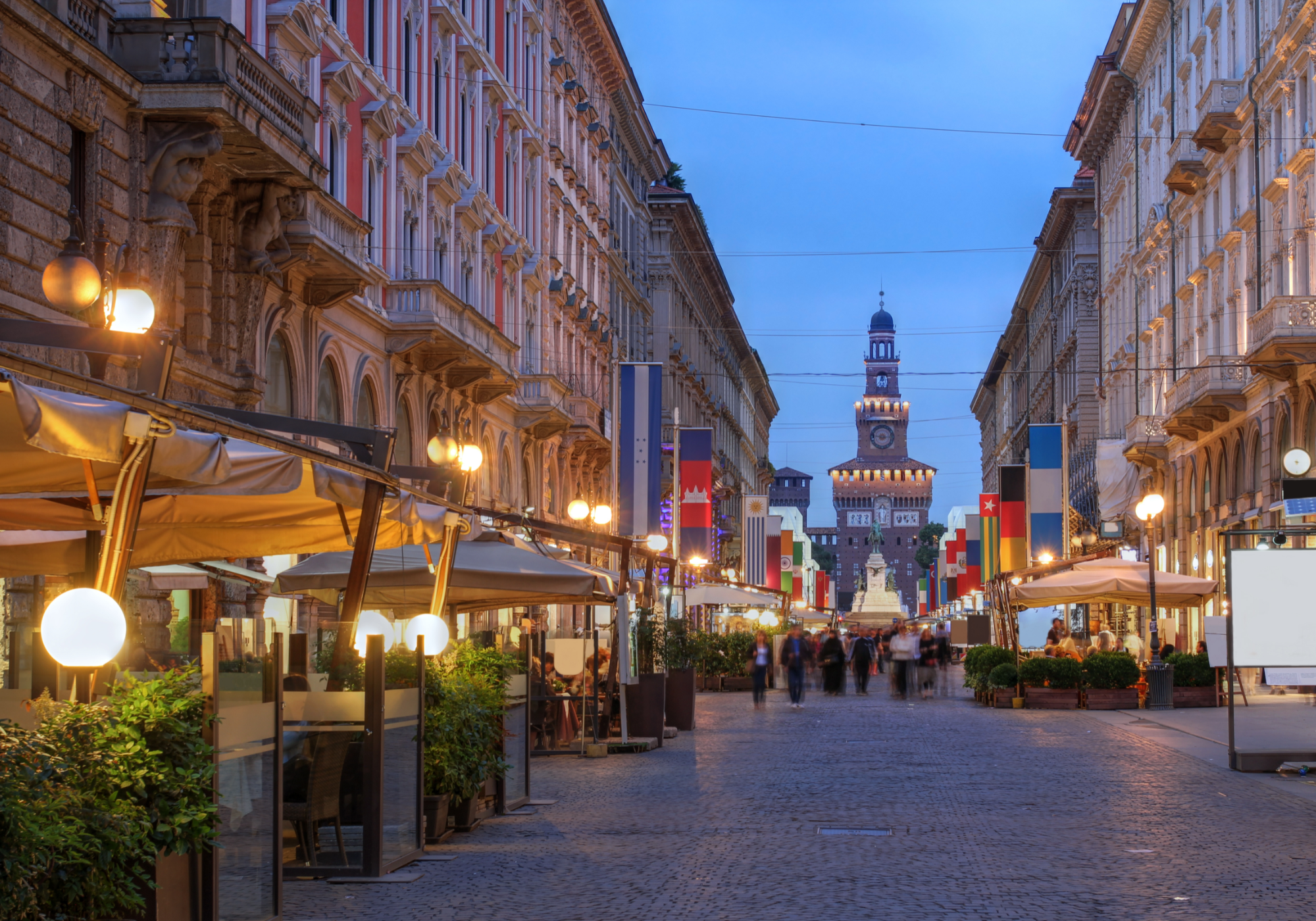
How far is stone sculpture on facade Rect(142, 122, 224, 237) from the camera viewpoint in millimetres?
22328

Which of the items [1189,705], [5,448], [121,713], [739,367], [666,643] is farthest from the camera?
[739,367]

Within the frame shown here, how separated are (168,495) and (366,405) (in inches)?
838

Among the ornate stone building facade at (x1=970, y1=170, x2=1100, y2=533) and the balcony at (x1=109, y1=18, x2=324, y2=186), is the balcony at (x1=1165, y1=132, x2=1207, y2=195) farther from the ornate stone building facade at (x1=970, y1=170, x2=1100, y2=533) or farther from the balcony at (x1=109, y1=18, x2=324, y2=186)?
the balcony at (x1=109, y1=18, x2=324, y2=186)

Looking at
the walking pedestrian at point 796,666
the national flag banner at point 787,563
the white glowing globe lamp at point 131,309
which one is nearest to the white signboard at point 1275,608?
the white glowing globe lamp at point 131,309

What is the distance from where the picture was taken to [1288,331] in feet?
115

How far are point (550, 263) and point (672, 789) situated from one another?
35.0m

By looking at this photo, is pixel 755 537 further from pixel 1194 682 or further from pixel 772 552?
pixel 1194 682

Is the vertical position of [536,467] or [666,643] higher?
[536,467]

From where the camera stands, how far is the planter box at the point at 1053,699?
109 ft

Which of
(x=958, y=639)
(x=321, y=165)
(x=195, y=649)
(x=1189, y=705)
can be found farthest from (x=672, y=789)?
(x=958, y=639)

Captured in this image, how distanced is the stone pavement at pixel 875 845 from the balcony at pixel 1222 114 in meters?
24.1

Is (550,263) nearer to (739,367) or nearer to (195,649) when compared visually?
(195,649)

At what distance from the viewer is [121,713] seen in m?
7.74

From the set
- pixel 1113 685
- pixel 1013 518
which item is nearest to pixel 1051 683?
pixel 1113 685
